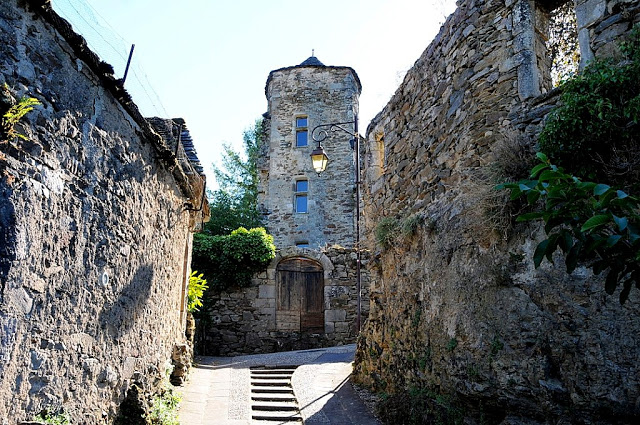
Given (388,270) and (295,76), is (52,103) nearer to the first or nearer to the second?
(388,270)

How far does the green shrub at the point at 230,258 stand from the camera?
11812 millimetres

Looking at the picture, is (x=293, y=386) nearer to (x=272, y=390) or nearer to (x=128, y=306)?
(x=272, y=390)

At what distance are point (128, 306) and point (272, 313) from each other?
7.61m

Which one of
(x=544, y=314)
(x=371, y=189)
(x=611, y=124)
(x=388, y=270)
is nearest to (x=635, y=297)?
(x=544, y=314)

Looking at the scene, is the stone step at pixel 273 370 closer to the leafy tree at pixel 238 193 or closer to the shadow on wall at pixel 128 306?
the shadow on wall at pixel 128 306

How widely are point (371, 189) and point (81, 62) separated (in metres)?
4.43

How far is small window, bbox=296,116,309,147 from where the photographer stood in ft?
60.1

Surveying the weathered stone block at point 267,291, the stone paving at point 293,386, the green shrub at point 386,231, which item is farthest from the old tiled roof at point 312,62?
the green shrub at point 386,231

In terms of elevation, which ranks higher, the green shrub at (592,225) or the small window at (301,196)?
the small window at (301,196)

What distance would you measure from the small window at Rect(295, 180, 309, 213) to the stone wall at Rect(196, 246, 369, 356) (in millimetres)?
5305

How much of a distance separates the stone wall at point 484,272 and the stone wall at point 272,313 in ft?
18.6

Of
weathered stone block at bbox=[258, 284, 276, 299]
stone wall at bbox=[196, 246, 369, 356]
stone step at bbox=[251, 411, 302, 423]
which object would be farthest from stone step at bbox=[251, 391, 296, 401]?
weathered stone block at bbox=[258, 284, 276, 299]

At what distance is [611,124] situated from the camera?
3264mm

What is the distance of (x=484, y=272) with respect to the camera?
406cm
